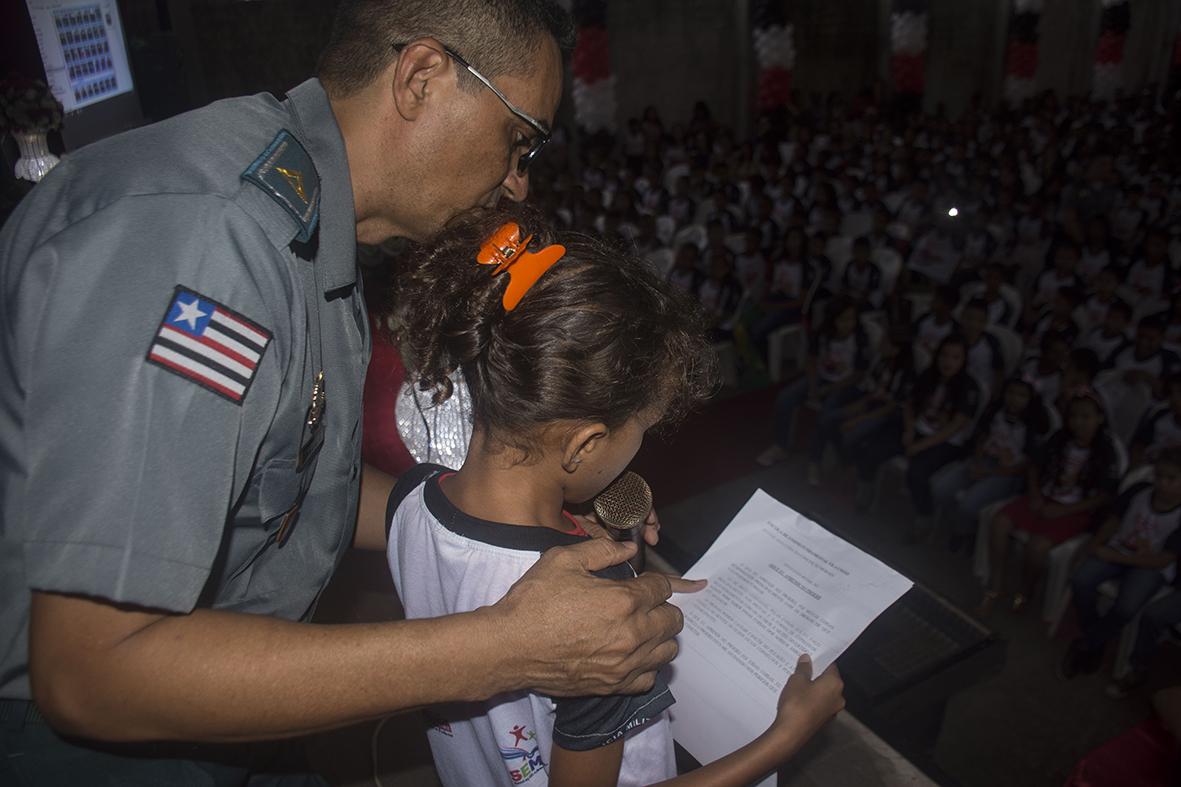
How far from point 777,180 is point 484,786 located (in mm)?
9678

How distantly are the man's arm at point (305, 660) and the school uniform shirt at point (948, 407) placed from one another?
429 centimetres

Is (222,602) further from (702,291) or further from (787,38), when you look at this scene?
(787,38)

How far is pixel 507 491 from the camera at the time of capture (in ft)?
3.59

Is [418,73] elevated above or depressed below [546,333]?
above

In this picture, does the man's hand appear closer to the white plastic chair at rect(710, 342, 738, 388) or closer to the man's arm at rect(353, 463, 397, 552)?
the man's arm at rect(353, 463, 397, 552)

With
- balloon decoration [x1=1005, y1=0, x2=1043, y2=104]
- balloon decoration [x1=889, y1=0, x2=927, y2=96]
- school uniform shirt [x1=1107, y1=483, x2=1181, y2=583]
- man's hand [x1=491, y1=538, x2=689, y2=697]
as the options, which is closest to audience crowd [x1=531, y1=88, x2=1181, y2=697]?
school uniform shirt [x1=1107, y1=483, x2=1181, y2=583]

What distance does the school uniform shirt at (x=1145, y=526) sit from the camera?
3.46 metres

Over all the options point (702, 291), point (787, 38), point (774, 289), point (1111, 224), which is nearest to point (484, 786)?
point (702, 291)

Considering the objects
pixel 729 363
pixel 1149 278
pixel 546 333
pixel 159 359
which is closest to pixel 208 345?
pixel 159 359

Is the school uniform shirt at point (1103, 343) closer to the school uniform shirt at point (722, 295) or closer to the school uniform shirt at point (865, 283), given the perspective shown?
the school uniform shirt at point (865, 283)

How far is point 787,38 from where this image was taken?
1486 centimetres

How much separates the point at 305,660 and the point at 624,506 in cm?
63

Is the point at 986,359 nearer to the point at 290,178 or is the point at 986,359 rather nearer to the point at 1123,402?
the point at 1123,402

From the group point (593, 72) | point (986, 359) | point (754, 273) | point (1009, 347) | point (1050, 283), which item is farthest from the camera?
point (593, 72)
